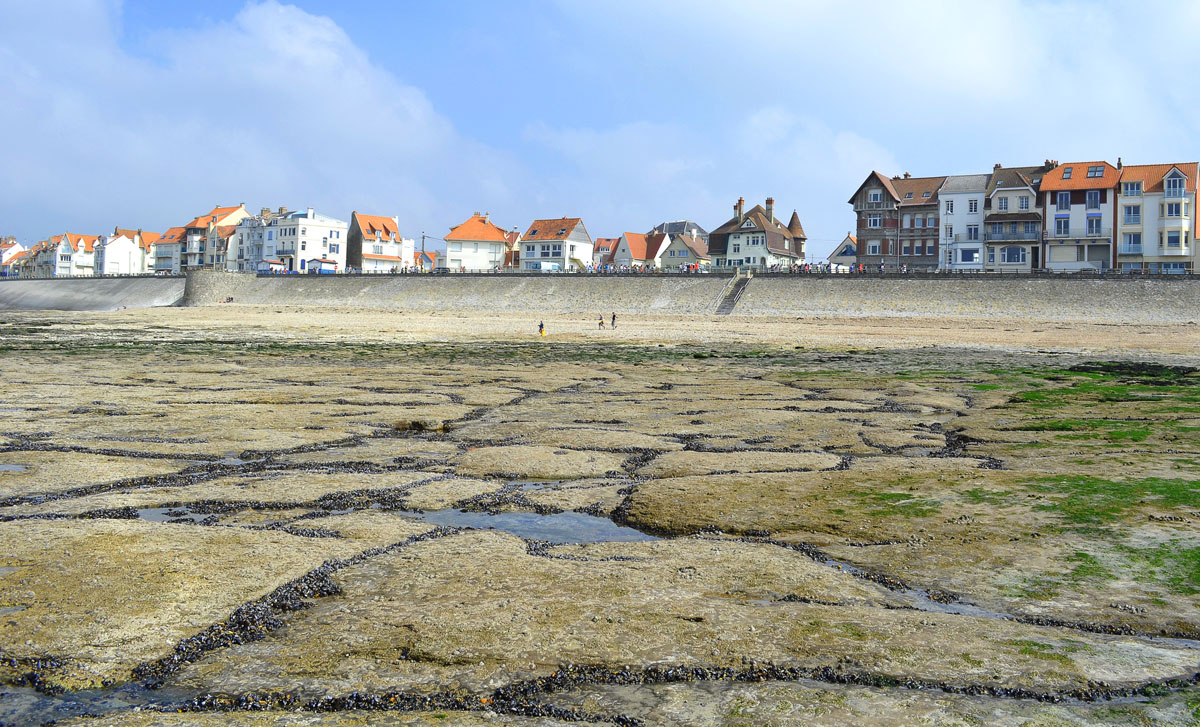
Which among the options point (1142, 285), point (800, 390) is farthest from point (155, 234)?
point (800, 390)

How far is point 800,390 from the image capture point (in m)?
19.6

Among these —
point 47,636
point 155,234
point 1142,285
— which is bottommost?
point 47,636

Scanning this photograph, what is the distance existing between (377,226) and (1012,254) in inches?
3385

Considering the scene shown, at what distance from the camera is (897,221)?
3438 inches

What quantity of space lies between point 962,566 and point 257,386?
16212 millimetres

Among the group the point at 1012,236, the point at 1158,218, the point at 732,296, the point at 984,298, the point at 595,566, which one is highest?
the point at 1158,218

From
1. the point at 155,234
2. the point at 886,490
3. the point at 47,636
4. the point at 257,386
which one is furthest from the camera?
the point at 155,234

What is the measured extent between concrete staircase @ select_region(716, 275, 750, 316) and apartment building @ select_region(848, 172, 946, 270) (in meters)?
19.1

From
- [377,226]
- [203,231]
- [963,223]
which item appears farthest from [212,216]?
[963,223]

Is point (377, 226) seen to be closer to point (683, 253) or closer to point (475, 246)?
point (475, 246)

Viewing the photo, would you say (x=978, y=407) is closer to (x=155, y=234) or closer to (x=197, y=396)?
(x=197, y=396)

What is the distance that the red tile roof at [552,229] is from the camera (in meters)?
114

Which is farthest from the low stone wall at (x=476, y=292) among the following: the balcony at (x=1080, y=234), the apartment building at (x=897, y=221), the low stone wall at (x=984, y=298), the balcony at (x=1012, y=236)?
the balcony at (x=1080, y=234)

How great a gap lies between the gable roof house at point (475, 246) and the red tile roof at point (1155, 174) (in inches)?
2863
